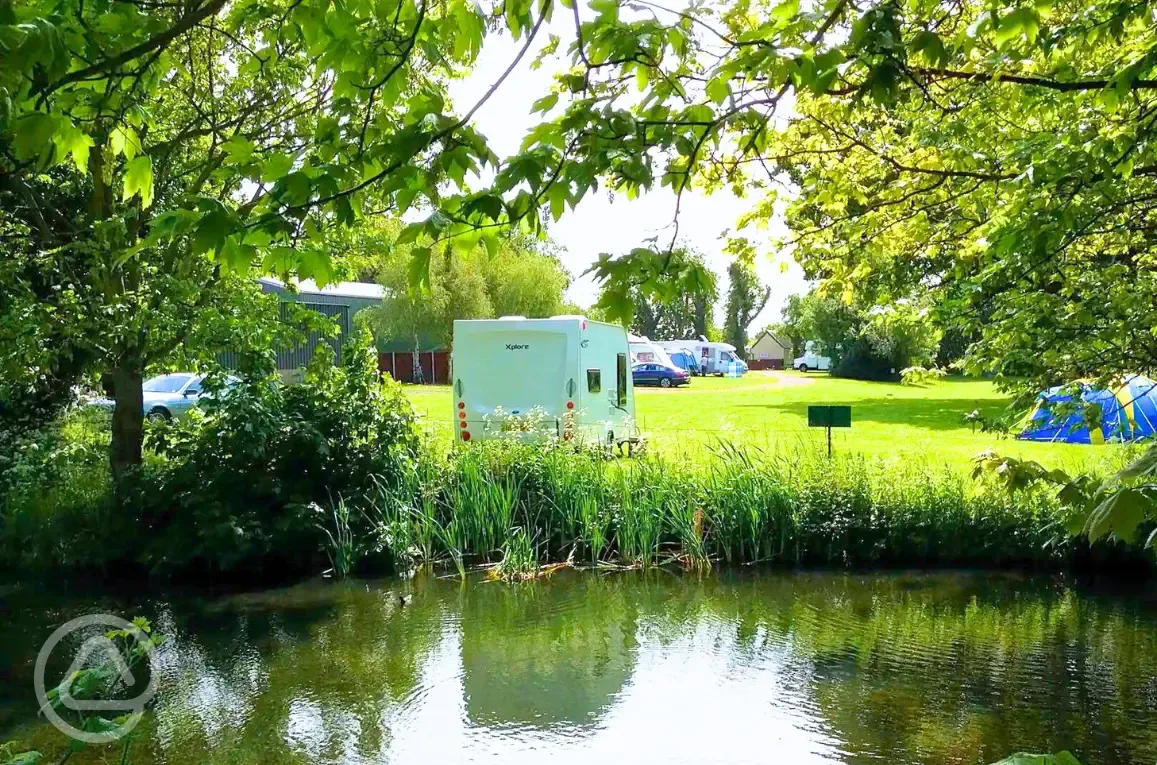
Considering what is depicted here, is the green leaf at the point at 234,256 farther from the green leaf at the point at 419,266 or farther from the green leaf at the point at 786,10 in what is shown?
the green leaf at the point at 786,10

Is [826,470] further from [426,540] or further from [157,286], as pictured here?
[157,286]

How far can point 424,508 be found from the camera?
10.5m

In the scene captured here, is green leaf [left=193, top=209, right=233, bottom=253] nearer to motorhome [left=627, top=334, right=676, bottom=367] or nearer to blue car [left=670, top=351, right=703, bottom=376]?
motorhome [left=627, top=334, right=676, bottom=367]

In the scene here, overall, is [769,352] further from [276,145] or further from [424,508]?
[276,145]

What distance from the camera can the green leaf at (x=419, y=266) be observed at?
2.92m

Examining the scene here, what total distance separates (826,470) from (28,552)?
8.74m

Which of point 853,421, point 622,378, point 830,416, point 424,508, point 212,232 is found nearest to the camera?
point 212,232

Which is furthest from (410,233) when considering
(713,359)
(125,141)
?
(713,359)

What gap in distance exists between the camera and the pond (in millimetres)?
5723

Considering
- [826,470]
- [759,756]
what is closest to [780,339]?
[826,470]

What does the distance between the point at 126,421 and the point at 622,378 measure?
315 inches

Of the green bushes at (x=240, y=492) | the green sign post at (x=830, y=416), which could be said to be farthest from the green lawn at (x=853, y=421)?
the green bushes at (x=240, y=492)

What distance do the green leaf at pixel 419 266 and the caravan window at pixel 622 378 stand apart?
42.8ft

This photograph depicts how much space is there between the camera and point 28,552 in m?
10.2
